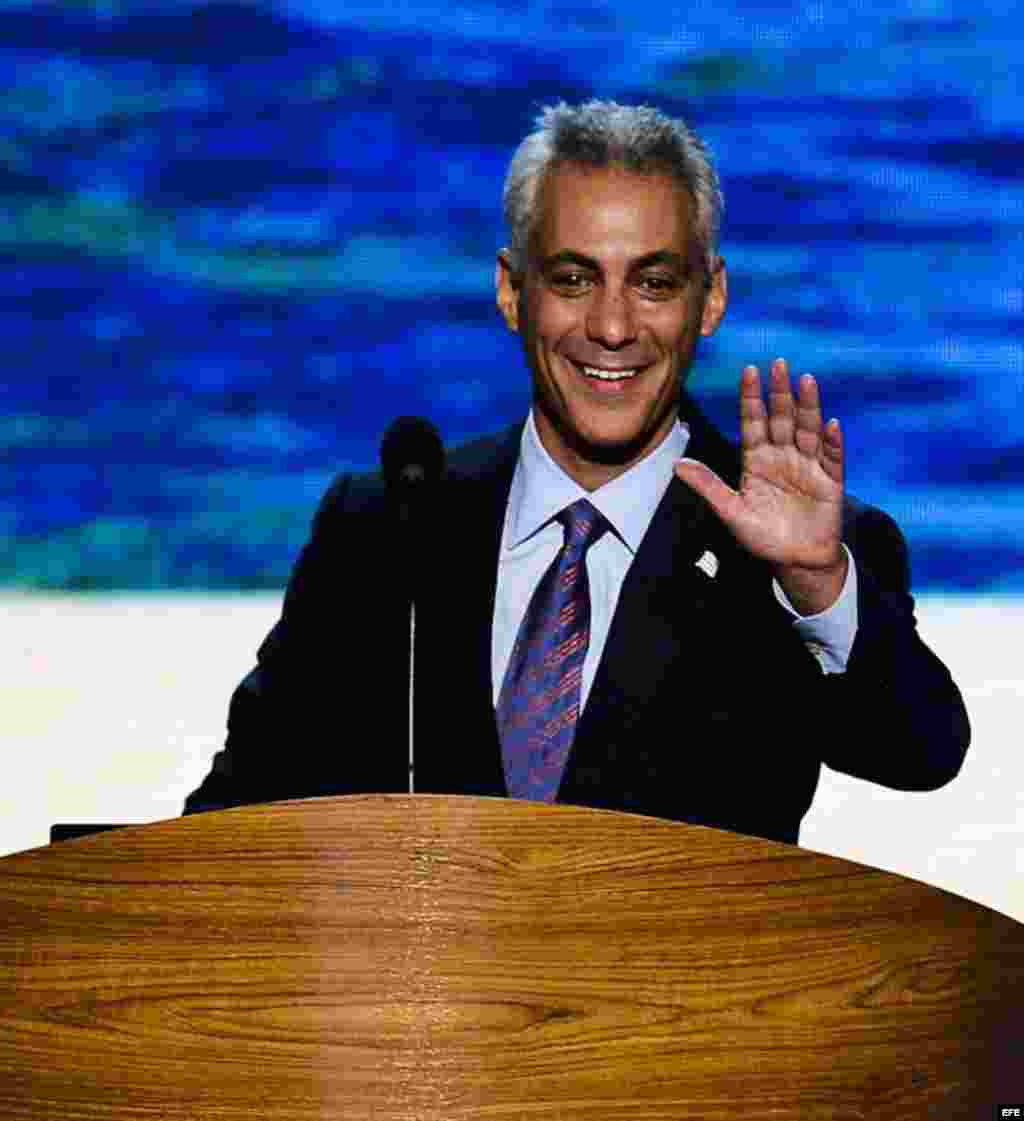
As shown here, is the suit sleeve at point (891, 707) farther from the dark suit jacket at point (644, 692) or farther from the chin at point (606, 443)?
the chin at point (606, 443)

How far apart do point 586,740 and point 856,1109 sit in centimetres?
77

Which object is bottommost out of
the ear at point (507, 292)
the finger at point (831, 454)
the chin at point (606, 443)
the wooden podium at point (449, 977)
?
the wooden podium at point (449, 977)

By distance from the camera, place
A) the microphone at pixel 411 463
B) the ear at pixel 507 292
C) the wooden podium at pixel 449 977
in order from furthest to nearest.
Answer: the ear at pixel 507 292 → the microphone at pixel 411 463 → the wooden podium at pixel 449 977

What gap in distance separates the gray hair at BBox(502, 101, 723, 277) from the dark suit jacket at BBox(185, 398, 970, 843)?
0.65 ft

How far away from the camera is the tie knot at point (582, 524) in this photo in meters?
2.04

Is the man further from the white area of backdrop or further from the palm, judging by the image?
the white area of backdrop

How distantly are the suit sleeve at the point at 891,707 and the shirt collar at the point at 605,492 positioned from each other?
0.25m

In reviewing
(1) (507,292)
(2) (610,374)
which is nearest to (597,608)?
(2) (610,374)

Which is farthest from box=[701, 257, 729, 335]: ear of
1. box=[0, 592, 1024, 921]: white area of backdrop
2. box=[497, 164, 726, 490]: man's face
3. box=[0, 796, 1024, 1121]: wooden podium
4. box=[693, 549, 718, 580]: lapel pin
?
box=[0, 592, 1024, 921]: white area of backdrop

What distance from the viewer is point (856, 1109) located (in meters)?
1.12

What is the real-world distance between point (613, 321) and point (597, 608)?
244mm

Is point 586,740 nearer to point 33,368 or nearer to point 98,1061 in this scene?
point 98,1061

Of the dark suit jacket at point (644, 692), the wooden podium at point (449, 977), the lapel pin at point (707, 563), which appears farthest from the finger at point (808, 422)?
the wooden podium at point (449, 977)

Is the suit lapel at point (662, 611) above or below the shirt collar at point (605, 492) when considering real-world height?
below
